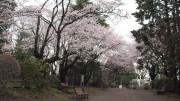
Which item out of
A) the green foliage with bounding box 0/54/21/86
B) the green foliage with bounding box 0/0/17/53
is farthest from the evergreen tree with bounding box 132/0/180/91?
the green foliage with bounding box 0/54/21/86

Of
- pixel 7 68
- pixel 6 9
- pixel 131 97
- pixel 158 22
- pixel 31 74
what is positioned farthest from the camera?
pixel 158 22

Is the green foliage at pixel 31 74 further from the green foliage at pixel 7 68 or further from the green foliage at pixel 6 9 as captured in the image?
the green foliage at pixel 6 9

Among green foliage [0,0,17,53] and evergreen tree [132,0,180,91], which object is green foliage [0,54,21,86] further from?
evergreen tree [132,0,180,91]

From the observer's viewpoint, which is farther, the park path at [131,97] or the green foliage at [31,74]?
the park path at [131,97]

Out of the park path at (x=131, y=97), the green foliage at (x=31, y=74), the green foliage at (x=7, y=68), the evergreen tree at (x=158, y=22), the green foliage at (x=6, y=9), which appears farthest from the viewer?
the evergreen tree at (x=158, y=22)

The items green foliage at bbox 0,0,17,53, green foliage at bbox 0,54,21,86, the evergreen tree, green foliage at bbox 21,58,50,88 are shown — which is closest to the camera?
green foliage at bbox 0,54,21,86

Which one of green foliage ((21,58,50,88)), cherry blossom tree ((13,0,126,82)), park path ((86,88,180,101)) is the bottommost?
park path ((86,88,180,101))

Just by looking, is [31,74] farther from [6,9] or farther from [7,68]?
[6,9]

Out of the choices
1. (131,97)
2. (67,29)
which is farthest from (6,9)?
(131,97)

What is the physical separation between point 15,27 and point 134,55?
24.6 meters

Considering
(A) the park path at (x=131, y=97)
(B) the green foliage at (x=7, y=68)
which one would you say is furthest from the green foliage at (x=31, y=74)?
(A) the park path at (x=131, y=97)

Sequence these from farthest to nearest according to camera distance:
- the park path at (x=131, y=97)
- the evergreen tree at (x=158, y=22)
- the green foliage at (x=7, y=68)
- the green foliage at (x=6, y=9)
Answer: the evergreen tree at (x=158, y=22) → the green foliage at (x=6, y=9) → the park path at (x=131, y=97) → the green foliage at (x=7, y=68)

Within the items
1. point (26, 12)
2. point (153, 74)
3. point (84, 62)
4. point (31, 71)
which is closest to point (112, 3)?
point (26, 12)

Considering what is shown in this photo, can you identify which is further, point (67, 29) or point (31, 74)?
point (67, 29)
